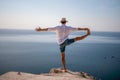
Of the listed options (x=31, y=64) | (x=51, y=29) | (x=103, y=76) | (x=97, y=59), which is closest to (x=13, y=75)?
(x=51, y=29)

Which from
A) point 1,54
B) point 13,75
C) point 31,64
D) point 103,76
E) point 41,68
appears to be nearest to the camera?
point 13,75

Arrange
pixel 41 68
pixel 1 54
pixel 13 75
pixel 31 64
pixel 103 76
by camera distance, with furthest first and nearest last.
Result: pixel 1 54 → pixel 31 64 → pixel 41 68 → pixel 103 76 → pixel 13 75

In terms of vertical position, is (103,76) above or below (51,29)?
below

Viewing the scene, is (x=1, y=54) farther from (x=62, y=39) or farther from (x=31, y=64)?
(x=62, y=39)

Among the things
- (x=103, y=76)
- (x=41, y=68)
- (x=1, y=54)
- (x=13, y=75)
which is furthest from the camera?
(x=1, y=54)

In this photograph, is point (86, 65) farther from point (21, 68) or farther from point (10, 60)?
point (10, 60)

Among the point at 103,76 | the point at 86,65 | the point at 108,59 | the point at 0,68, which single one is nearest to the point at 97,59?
the point at 108,59

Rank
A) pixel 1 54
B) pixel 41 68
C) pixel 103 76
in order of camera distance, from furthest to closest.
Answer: pixel 1 54 → pixel 41 68 → pixel 103 76

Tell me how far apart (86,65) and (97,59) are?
297 inches

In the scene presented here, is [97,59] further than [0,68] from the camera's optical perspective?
Yes

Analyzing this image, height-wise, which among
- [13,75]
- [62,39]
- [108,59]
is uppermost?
[62,39]

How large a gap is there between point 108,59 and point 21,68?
24704 mm

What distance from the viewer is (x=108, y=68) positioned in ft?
135

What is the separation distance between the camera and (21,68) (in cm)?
3712
